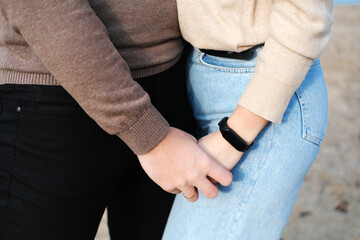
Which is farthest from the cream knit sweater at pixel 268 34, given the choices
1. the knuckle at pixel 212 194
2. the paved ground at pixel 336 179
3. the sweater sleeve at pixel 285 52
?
the paved ground at pixel 336 179

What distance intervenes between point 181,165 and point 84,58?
1.02ft

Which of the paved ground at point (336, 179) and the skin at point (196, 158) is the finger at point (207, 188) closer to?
the skin at point (196, 158)

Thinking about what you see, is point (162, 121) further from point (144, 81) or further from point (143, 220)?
point (143, 220)

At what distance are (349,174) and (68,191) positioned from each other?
287 centimetres

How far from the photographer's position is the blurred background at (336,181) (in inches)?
109

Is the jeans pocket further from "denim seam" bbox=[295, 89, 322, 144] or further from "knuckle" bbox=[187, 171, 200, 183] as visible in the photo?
"knuckle" bbox=[187, 171, 200, 183]

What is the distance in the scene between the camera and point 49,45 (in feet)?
2.50

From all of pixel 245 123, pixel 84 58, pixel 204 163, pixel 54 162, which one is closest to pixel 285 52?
pixel 245 123

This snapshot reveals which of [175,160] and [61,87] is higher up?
[61,87]

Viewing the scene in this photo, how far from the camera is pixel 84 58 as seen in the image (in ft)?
2.54

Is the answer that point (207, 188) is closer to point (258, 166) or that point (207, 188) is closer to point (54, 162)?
point (258, 166)

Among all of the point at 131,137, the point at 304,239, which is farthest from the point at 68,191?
the point at 304,239

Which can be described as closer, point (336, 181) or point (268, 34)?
point (268, 34)

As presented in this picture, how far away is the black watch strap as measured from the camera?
3.00ft
